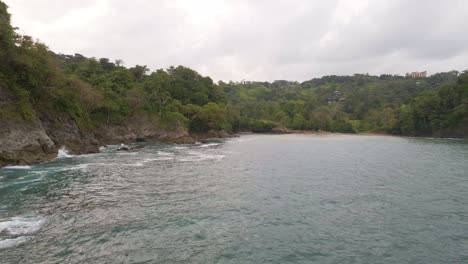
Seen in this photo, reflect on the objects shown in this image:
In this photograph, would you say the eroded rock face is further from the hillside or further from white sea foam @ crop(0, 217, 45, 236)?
white sea foam @ crop(0, 217, 45, 236)

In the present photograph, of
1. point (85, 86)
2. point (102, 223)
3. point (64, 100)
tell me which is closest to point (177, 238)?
point (102, 223)

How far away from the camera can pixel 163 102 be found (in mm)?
90500

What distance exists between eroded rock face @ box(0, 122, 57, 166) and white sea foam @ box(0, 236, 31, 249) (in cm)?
2367

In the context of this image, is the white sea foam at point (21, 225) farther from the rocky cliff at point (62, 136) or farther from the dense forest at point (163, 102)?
the dense forest at point (163, 102)

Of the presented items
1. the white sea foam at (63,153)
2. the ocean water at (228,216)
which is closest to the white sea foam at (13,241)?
the ocean water at (228,216)

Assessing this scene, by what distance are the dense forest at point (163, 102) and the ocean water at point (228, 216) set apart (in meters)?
14.6

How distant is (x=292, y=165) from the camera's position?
42.3 metres

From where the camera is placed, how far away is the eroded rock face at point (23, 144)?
35.2m

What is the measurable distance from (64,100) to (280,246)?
4802 cm

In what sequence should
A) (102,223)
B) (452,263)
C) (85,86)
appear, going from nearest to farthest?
(452,263), (102,223), (85,86)

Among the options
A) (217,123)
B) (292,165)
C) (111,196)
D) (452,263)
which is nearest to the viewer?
(452,263)

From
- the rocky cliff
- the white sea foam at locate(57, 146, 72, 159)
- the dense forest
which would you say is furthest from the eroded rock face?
the white sea foam at locate(57, 146, 72, 159)

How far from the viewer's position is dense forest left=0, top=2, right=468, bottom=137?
1662 inches

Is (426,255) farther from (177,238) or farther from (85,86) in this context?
(85,86)
